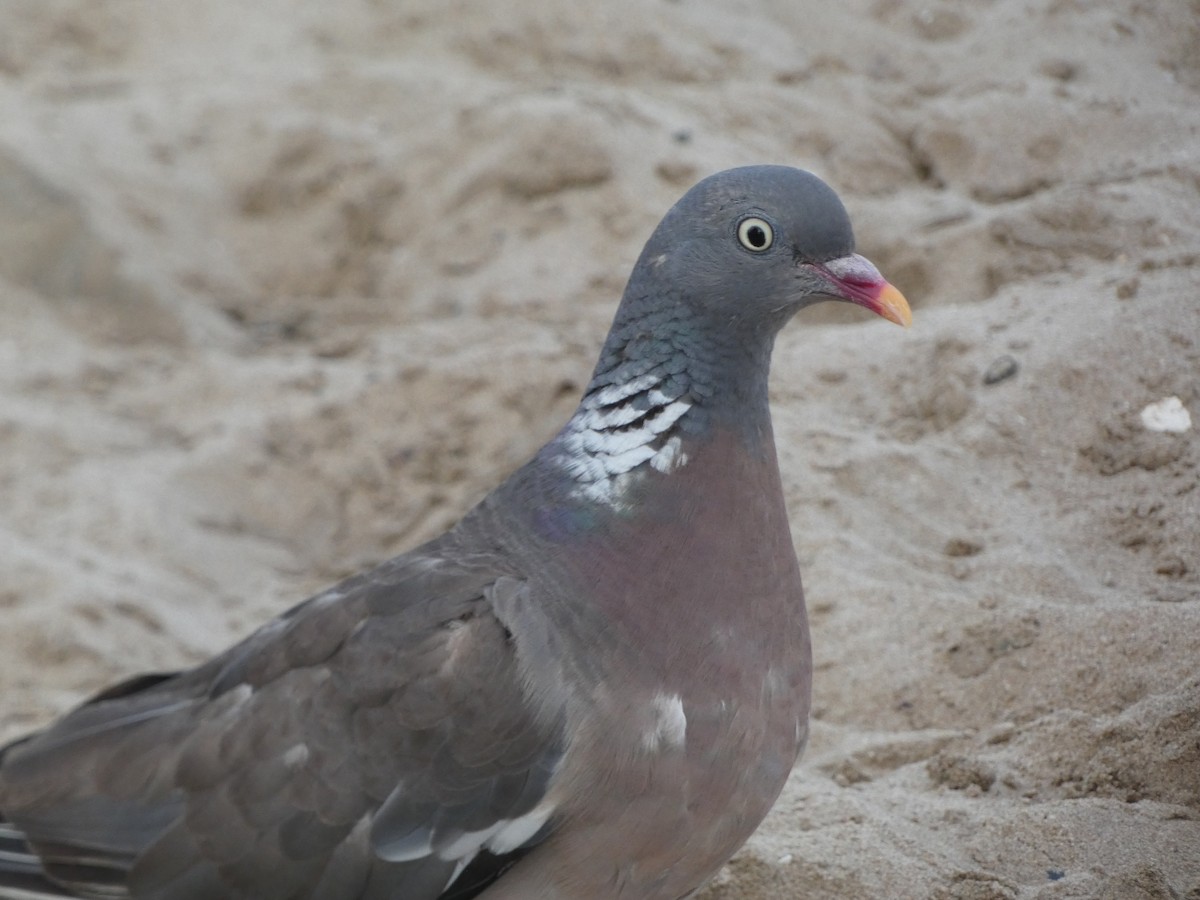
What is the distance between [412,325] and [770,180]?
3.29 meters

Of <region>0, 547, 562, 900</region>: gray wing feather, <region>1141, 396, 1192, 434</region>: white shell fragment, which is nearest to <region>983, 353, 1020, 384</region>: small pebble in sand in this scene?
<region>1141, 396, 1192, 434</region>: white shell fragment

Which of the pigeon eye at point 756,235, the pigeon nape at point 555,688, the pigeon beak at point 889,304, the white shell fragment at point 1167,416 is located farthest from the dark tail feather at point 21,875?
the white shell fragment at point 1167,416

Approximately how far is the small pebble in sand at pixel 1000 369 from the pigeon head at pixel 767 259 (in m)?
1.43

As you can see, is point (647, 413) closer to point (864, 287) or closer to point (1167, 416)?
point (864, 287)

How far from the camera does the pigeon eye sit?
3.04 meters

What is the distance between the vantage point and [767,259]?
3043 millimetres

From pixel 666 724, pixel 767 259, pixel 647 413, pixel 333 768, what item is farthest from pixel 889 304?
pixel 333 768

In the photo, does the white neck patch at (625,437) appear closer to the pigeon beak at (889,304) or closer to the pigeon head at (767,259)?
the pigeon head at (767,259)

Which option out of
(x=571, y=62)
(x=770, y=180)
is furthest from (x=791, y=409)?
(x=571, y=62)

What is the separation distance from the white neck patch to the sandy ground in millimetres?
889

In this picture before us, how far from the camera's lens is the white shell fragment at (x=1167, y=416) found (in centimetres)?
371

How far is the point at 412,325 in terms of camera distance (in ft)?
20.1

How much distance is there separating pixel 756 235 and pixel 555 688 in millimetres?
1026

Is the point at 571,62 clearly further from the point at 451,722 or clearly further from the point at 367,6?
the point at 451,722
